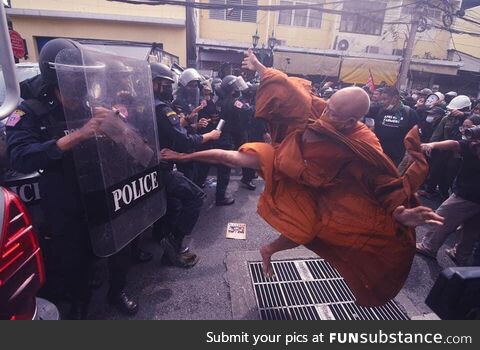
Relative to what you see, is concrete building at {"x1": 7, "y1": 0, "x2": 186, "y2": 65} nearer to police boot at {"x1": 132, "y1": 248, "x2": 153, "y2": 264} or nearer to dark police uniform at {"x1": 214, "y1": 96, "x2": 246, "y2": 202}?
dark police uniform at {"x1": 214, "y1": 96, "x2": 246, "y2": 202}

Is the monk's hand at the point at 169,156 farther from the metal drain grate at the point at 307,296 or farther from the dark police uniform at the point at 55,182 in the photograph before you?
the metal drain grate at the point at 307,296

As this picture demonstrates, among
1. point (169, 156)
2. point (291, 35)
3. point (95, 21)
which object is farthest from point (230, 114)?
point (291, 35)

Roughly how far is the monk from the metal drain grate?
1.22ft

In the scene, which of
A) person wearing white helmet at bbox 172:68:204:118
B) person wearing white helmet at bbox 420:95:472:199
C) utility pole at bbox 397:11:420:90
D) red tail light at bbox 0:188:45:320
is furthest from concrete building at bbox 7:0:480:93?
red tail light at bbox 0:188:45:320

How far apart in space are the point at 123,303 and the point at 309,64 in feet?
57.8

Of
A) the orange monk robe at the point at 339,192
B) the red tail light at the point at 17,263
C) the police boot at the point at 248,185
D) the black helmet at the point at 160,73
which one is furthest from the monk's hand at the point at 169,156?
the police boot at the point at 248,185

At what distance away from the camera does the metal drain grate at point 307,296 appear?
2436 millimetres

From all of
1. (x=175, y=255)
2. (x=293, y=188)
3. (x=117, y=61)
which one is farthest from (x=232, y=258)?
(x=117, y=61)

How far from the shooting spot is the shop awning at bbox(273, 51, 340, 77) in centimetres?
1725

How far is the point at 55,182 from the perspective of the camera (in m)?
1.93

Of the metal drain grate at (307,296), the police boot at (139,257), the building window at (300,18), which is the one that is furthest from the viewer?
the building window at (300,18)

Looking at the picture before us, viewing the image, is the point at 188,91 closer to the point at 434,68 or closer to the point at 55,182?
the point at 55,182

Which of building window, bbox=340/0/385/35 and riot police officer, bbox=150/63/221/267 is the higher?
building window, bbox=340/0/385/35

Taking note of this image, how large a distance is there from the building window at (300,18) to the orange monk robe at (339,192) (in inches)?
841
